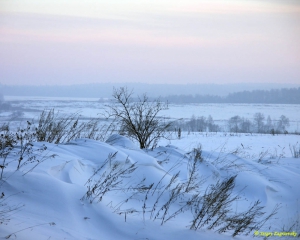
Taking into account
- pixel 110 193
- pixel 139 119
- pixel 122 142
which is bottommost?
pixel 110 193

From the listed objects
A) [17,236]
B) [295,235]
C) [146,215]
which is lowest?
[295,235]

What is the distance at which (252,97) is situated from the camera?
62562 mm

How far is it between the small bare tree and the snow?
156 cm

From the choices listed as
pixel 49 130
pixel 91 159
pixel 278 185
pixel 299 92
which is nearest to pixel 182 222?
pixel 91 159

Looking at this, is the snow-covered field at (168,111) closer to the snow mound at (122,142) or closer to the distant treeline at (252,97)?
the distant treeline at (252,97)

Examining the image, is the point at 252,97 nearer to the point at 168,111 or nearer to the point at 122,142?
the point at 168,111

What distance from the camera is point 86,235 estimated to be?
2848 millimetres

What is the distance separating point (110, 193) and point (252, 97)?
205ft

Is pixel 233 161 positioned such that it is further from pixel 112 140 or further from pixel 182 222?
pixel 182 222

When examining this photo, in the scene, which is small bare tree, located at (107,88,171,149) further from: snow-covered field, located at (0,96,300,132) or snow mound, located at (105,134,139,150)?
snow-covered field, located at (0,96,300,132)

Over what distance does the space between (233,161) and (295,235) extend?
240cm

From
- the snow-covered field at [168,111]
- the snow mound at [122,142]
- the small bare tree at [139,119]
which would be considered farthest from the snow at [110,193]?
the snow-covered field at [168,111]

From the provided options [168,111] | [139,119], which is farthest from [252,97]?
[139,119]

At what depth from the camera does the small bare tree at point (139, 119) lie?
25.9 feet
